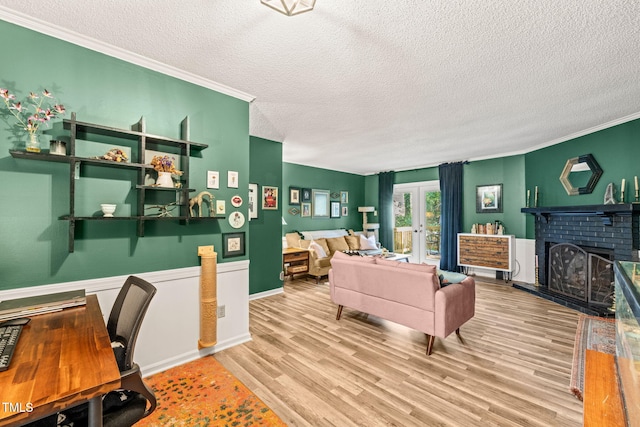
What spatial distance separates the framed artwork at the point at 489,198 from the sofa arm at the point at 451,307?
144 inches

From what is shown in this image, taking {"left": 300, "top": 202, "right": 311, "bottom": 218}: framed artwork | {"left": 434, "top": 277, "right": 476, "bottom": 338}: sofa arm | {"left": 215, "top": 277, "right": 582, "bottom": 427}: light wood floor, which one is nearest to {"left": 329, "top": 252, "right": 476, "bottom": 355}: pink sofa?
{"left": 434, "top": 277, "right": 476, "bottom": 338}: sofa arm

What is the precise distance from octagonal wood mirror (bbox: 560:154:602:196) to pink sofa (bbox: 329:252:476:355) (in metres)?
2.86

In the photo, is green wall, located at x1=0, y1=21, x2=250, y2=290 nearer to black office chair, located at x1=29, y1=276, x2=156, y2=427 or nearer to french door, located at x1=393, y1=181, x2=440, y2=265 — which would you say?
black office chair, located at x1=29, y1=276, x2=156, y2=427

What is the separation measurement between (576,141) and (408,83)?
3.70m

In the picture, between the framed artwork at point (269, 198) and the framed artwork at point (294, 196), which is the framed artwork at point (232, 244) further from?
the framed artwork at point (294, 196)

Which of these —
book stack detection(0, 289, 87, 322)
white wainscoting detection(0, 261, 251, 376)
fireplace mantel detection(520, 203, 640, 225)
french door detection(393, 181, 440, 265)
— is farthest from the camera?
french door detection(393, 181, 440, 265)

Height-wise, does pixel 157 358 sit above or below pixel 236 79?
below

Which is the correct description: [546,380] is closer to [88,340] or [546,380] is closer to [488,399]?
[488,399]

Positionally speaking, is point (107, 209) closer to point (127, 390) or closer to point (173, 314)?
point (173, 314)

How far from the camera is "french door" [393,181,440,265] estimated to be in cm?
703

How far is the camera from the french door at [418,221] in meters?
7.03

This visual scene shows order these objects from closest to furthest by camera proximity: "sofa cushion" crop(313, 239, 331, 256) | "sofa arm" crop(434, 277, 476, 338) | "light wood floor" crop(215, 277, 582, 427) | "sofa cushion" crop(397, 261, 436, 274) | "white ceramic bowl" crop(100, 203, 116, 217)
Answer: "light wood floor" crop(215, 277, 582, 427) → "white ceramic bowl" crop(100, 203, 116, 217) → "sofa arm" crop(434, 277, 476, 338) → "sofa cushion" crop(397, 261, 436, 274) → "sofa cushion" crop(313, 239, 331, 256)

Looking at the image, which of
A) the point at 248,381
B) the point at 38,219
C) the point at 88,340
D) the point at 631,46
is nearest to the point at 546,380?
the point at 248,381

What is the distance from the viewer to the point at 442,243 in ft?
21.5
